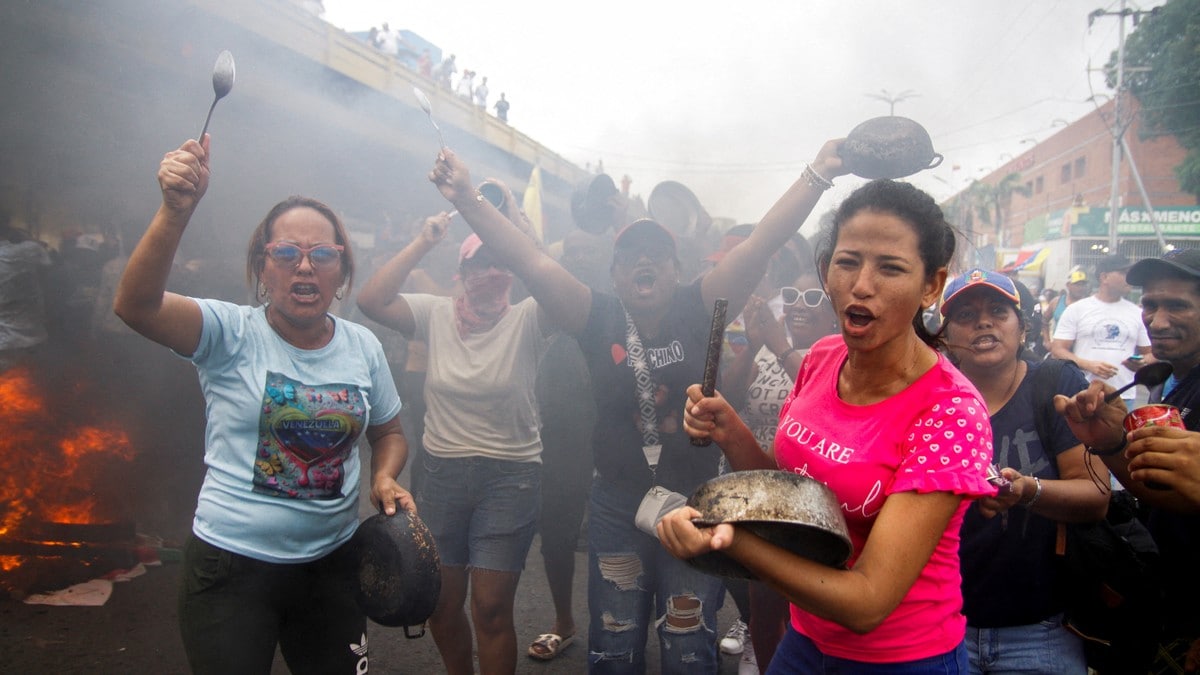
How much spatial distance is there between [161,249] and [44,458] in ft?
11.1

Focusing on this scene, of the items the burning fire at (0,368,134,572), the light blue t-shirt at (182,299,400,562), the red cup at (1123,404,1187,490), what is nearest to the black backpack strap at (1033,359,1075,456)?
the red cup at (1123,404,1187,490)

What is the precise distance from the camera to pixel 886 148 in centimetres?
294

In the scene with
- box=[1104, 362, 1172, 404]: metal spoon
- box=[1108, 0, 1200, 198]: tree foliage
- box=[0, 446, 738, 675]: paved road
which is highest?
box=[1108, 0, 1200, 198]: tree foliage

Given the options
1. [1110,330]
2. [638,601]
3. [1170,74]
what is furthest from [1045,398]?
[1170,74]

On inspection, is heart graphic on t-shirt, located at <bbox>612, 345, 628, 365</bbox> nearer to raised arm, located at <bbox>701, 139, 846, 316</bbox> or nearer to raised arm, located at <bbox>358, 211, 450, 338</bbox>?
raised arm, located at <bbox>701, 139, 846, 316</bbox>

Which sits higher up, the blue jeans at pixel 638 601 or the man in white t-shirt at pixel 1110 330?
A: the man in white t-shirt at pixel 1110 330

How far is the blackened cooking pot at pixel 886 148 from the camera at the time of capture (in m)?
2.94

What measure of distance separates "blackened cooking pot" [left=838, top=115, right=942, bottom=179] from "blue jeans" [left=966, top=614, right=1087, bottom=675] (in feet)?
5.82

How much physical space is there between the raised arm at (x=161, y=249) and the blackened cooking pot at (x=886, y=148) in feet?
8.00

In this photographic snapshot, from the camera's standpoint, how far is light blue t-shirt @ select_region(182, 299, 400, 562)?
7.34 feet

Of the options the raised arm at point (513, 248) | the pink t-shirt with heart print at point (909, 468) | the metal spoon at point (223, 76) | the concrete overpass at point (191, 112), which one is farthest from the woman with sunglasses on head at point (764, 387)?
the concrete overpass at point (191, 112)

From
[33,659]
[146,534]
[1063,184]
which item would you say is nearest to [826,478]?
[33,659]

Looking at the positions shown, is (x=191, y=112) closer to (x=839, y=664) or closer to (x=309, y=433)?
(x=309, y=433)

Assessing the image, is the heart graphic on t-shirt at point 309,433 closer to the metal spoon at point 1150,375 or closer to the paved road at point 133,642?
the paved road at point 133,642
